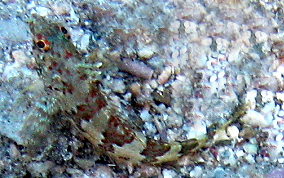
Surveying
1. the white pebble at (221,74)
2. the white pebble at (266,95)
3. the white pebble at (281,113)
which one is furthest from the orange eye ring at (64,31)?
the white pebble at (281,113)

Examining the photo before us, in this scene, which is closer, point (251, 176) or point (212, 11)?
point (251, 176)

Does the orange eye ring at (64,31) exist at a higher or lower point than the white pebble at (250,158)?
higher

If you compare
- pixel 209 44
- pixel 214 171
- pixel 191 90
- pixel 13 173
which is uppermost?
pixel 209 44

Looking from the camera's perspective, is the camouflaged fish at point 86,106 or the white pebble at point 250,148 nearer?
the camouflaged fish at point 86,106

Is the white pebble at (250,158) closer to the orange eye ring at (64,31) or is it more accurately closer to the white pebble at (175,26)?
the white pebble at (175,26)

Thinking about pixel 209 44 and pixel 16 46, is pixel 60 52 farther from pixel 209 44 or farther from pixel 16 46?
pixel 209 44

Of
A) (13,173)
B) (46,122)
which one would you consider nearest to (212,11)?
(46,122)
